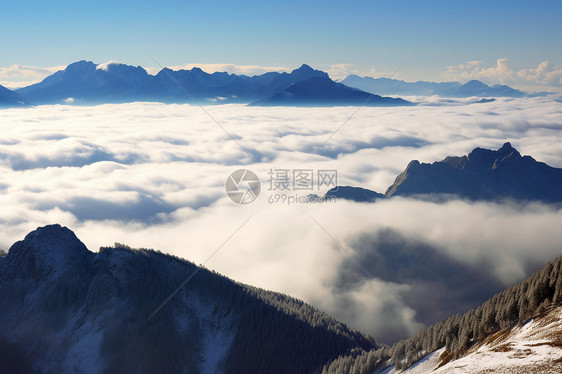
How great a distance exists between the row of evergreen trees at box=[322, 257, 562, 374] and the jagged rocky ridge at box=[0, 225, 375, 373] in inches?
2316

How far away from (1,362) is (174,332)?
205 ft

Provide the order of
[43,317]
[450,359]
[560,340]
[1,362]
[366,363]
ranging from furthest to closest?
[43,317], [1,362], [366,363], [450,359], [560,340]

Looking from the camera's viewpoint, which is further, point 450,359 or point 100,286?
point 100,286

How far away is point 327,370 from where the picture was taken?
6112 inches

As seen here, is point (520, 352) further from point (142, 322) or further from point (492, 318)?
point (142, 322)

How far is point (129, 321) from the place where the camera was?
161 m

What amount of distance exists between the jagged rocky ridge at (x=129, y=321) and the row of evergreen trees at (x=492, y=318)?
5883 centimetres

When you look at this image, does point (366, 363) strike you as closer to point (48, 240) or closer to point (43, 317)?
point (43, 317)

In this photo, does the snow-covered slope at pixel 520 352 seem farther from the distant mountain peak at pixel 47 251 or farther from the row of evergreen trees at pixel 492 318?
the distant mountain peak at pixel 47 251

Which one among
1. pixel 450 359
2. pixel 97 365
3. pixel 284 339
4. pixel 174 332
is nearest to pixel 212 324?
pixel 174 332

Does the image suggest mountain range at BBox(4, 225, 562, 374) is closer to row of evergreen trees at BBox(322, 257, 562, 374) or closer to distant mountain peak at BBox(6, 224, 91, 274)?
distant mountain peak at BBox(6, 224, 91, 274)

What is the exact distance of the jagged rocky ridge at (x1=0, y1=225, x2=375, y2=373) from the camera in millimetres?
151500

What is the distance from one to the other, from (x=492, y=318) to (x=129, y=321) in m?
136

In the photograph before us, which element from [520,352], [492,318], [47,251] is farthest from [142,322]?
[520,352]
